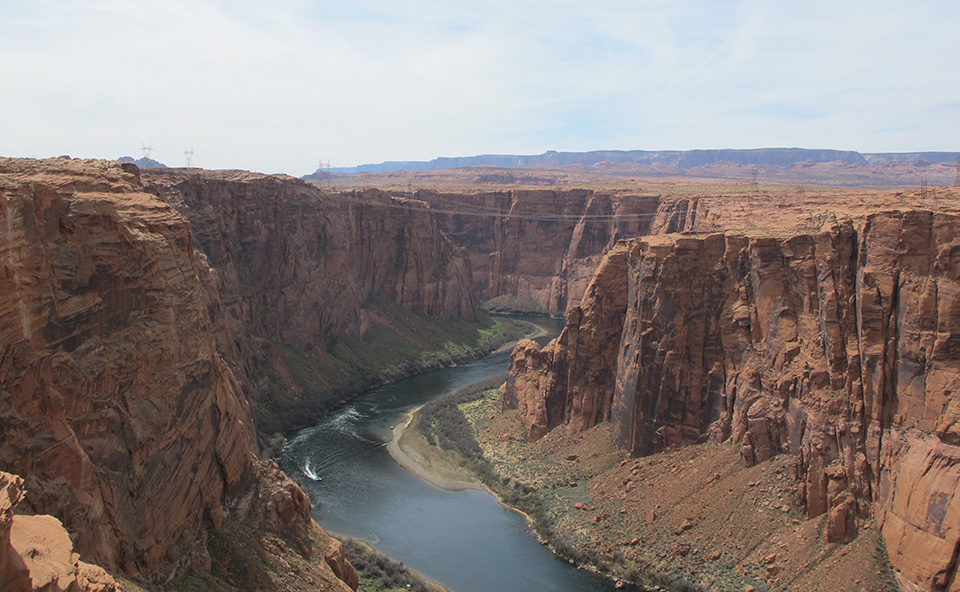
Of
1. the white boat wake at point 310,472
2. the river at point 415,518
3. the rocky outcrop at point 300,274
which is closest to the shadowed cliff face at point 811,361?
the river at point 415,518

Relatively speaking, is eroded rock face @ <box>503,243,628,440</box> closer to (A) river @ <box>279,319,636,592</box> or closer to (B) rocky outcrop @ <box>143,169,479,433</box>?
(A) river @ <box>279,319,636,592</box>

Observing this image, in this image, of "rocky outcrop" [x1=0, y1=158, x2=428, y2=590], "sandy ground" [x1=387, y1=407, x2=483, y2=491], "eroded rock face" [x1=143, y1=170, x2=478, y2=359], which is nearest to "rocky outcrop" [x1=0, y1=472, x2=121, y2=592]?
"rocky outcrop" [x1=0, y1=158, x2=428, y2=590]

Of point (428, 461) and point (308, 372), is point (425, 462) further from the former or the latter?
point (308, 372)

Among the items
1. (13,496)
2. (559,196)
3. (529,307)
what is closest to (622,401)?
(13,496)

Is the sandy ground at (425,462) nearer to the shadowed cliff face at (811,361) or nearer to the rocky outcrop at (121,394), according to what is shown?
the shadowed cliff face at (811,361)

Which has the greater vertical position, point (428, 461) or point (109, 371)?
point (109, 371)

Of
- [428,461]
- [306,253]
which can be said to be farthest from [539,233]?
[428,461]

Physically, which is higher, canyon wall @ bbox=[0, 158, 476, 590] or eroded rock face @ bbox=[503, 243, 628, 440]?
canyon wall @ bbox=[0, 158, 476, 590]

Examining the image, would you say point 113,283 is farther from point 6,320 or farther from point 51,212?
point 6,320
